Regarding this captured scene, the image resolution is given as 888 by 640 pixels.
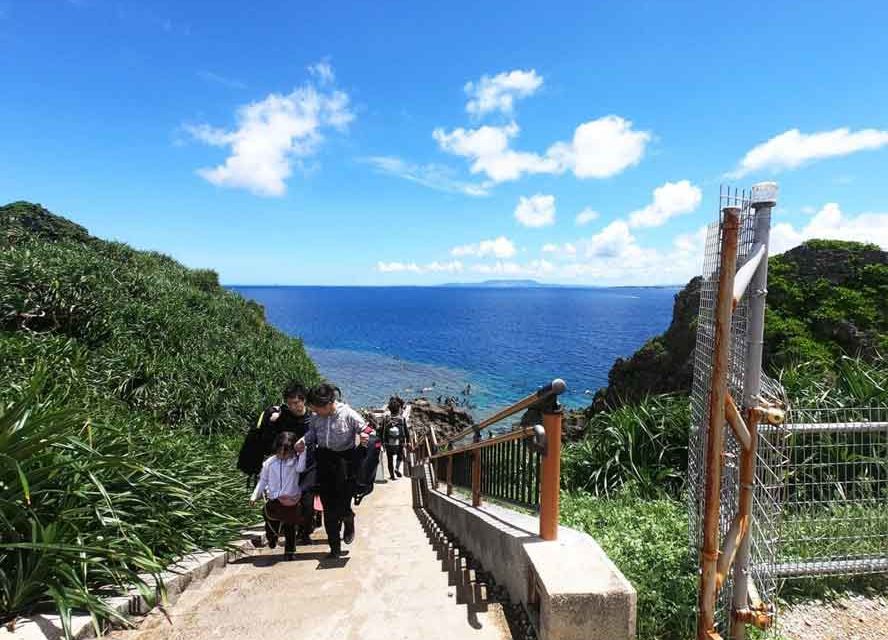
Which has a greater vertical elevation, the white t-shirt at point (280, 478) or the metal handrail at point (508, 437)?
the metal handrail at point (508, 437)

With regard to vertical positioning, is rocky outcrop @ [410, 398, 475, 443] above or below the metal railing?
below

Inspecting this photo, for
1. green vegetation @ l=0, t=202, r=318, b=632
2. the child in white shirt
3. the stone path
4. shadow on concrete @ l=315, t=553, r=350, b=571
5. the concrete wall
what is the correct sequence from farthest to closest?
the child in white shirt → shadow on concrete @ l=315, t=553, r=350, b=571 → green vegetation @ l=0, t=202, r=318, b=632 → the stone path → the concrete wall

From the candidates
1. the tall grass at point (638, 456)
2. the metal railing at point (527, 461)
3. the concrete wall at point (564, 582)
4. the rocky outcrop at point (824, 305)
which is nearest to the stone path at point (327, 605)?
the concrete wall at point (564, 582)

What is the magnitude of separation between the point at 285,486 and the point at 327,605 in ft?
5.19

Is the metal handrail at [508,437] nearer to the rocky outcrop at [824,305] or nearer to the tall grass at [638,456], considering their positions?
the tall grass at [638,456]

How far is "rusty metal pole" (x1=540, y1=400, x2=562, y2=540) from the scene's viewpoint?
268 cm

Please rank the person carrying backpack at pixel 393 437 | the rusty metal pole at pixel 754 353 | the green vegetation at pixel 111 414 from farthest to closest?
the person carrying backpack at pixel 393 437 → the green vegetation at pixel 111 414 → the rusty metal pole at pixel 754 353

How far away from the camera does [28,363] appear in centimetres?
598

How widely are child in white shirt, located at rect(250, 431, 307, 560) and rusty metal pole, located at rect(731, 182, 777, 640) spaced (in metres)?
3.41

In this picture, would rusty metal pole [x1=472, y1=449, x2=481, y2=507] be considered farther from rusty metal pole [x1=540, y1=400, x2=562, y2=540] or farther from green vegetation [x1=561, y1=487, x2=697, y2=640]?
rusty metal pole [x1=540, y1=400, x2=562, y2=540]

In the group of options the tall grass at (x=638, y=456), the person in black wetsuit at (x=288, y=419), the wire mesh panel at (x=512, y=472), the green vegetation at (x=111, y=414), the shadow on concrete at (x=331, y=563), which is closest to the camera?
the green vegetation at (x=111, y=414)

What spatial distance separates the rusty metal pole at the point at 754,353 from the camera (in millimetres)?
2426

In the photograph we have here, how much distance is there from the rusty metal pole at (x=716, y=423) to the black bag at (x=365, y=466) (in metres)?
2.83

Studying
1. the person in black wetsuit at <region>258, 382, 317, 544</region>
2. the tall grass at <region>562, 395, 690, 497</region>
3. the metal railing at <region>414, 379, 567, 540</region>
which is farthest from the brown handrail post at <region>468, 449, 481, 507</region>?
the tall grass at <region>562, 395, 690, 497</region>
